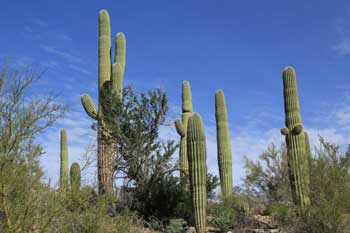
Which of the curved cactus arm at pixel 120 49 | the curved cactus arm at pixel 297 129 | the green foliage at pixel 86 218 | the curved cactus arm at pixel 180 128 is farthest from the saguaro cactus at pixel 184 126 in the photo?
the green foliage at pixel 86 218

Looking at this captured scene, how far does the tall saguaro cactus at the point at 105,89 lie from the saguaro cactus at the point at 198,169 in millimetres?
3536

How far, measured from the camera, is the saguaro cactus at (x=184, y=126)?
54.0 feet

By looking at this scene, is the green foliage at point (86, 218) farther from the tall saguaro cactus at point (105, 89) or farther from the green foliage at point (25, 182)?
the tall saguaro cactus at point (105, 89)

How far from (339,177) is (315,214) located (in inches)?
44.1

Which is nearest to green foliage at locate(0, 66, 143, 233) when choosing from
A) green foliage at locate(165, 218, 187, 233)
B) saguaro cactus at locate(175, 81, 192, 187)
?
green foliage at locate(165, 218, 187, 233)

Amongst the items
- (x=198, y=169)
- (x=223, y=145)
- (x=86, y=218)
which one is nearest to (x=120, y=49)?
(x=223, y=145)

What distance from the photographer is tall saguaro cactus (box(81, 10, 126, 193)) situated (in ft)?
51.1

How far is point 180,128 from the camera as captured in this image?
1677cm

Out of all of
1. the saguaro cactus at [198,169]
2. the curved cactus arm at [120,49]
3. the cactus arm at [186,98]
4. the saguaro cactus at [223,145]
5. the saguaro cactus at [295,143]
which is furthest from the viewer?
the cactus arm at [186,98]

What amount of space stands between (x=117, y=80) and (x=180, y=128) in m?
2.98

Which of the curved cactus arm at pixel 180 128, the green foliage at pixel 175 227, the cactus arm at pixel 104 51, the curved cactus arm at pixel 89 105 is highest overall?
the cactus arm at pixel 104 51

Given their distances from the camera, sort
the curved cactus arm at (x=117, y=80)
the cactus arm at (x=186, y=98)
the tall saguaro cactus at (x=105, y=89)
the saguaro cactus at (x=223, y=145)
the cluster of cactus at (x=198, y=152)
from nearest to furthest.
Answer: the cluster of cactus at (x=198, y=152), the tall saguaro cactus at (x=105, y=89), the curved cactus arm at (x=117, y=80), the saguaro cactus at (x=223, y=145), the cactus arm at (x=186, y=98)

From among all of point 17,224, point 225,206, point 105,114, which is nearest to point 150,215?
point 225,206

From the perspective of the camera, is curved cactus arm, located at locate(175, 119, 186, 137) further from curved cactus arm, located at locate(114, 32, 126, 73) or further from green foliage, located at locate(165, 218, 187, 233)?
green foliage, located at locate(165, 218, 187, 233)
